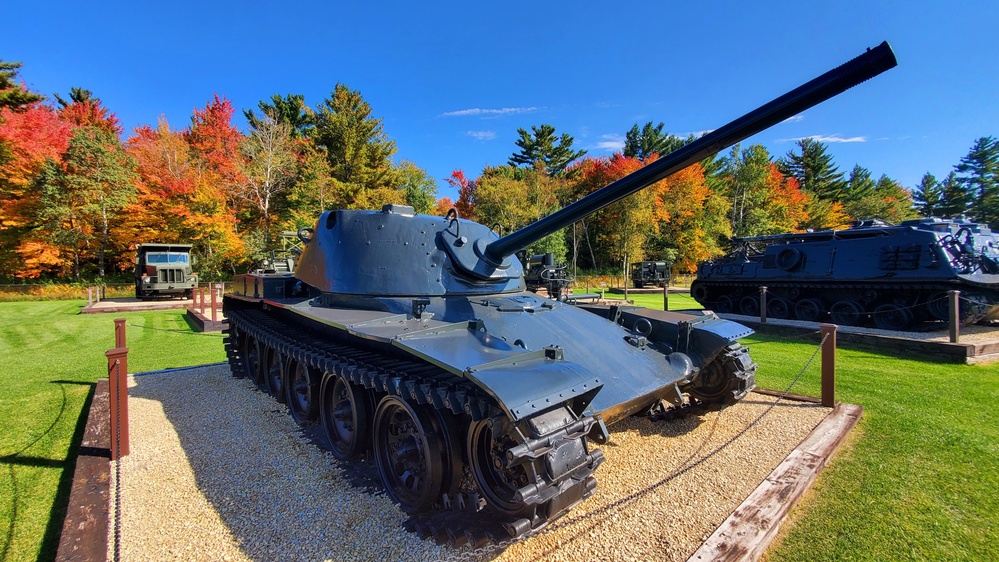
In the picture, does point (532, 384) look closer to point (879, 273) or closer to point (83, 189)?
point (879, 273)

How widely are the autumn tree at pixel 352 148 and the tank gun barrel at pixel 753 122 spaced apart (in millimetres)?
31170

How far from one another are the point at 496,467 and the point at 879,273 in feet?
45.7

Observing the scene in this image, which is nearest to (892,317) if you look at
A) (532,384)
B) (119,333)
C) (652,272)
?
(532,384)

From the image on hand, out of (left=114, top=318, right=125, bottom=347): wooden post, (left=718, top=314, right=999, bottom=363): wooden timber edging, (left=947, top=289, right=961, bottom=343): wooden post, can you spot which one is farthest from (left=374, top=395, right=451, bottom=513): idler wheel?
(left=947, top=289, right=961, bottom=343): wooden post

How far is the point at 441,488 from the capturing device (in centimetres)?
360

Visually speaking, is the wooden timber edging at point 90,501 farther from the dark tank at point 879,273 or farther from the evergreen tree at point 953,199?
the evergreen tree at point 953,199

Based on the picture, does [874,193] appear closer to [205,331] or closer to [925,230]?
[925,230]

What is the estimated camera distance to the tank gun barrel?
9.27 ft

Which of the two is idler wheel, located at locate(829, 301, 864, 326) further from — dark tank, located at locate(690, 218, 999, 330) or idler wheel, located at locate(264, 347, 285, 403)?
idler wheel, located at locate(264, 347, 285, 403)

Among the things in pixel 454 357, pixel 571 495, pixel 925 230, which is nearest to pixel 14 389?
pixel 454 357

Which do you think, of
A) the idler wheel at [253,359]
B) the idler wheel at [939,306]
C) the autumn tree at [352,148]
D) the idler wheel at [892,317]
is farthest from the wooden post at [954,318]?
the autumn tree at [352,148]

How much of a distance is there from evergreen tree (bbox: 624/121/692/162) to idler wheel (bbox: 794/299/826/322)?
3302 cm

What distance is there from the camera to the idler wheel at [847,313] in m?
13.3

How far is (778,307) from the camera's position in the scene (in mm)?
15508
